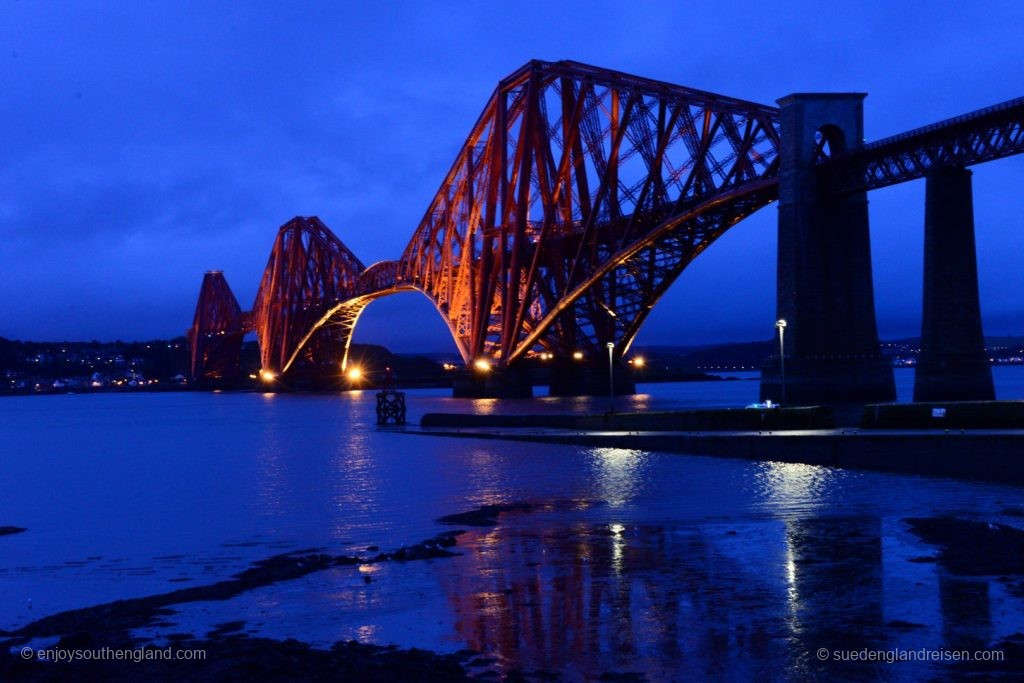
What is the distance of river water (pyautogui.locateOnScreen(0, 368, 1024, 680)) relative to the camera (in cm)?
1129

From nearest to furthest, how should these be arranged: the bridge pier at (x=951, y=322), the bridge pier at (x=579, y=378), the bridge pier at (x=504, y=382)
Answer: the bridge pier at (x=951, y=322)
the bridge pier at (x=504, y=382)
the bridge pier at (x=579, y=378)

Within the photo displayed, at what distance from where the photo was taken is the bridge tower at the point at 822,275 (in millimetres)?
48500

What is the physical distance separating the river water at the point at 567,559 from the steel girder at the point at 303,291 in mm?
111731

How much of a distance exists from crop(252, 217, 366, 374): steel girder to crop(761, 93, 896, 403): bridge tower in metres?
93.4

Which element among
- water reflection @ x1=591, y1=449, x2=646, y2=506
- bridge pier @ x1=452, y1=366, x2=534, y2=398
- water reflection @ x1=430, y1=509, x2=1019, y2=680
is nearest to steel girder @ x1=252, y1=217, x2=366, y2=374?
bridge pier @ x1=452, y1=366, x2=534, y2=398

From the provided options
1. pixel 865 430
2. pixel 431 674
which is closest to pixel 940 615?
pixel 431 674

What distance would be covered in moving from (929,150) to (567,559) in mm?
35141

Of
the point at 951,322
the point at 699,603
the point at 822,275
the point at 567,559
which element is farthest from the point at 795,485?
the point at 822,275

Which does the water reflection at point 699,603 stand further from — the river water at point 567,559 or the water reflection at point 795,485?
the water reflection at point 795,485

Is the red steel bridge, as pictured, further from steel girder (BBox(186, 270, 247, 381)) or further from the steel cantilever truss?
steel girder (BBox(186, 270, 247, 381))

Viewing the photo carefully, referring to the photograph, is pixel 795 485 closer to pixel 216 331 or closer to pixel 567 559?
pixel 567 559

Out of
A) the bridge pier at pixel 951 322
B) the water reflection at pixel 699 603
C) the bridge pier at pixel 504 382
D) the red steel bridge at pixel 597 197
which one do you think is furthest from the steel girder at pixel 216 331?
the water reflection at pixel 699 603

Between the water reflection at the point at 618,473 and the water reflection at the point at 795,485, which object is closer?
the water reflection at the point at 795,485

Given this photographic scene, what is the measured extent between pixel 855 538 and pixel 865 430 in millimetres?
13082
